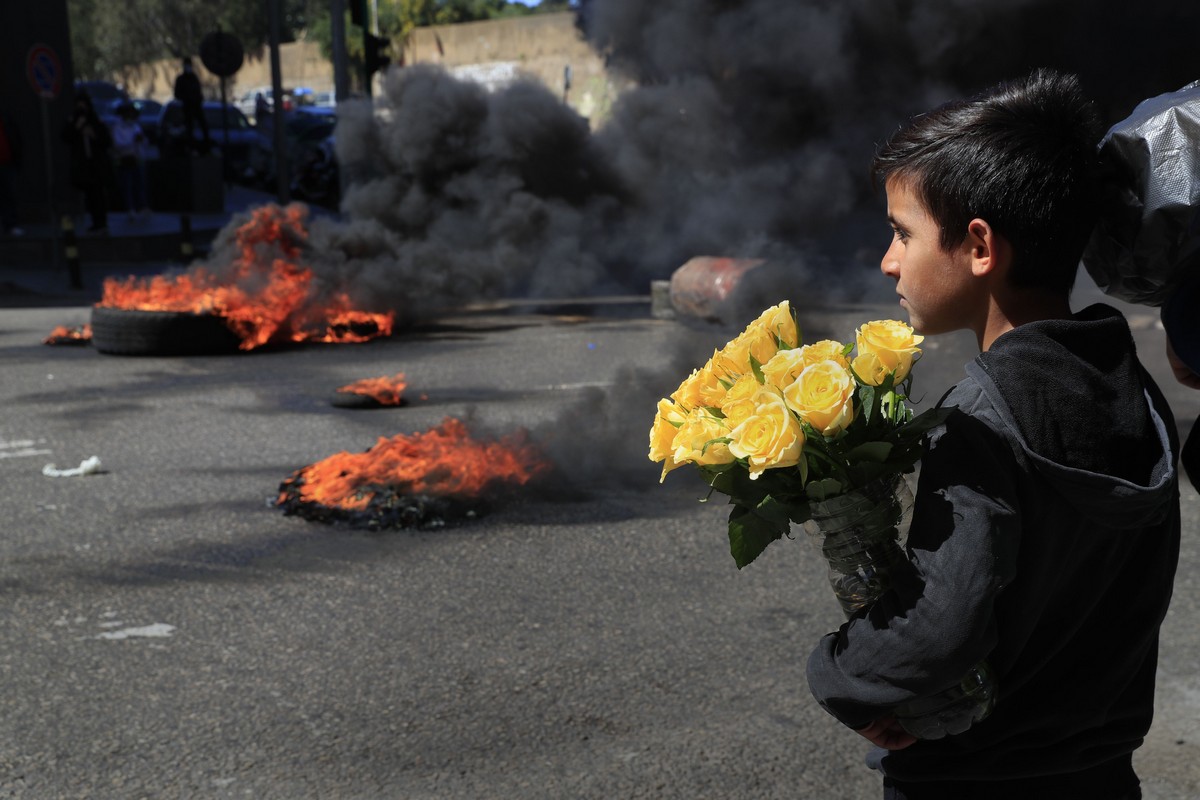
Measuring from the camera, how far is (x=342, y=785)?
318 centimetres

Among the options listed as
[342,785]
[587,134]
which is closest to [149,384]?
[342,785]

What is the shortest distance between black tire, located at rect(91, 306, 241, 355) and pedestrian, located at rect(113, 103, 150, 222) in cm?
1070

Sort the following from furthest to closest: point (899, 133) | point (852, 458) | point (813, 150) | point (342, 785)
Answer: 1. point (813, 150)
2. point (342, 785)
3. point (899, 133)
4. point (852, 458)

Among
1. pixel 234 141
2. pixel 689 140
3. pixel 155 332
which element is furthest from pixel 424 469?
pixel 234 141

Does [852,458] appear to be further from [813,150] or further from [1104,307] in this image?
[813,150]

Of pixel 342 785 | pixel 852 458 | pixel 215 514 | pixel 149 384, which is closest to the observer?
pixel 852 458

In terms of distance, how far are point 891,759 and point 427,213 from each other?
12.1 metres

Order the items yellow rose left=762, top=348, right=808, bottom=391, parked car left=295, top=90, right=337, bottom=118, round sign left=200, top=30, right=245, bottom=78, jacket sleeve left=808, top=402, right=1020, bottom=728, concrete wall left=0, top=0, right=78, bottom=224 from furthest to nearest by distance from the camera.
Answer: parked car left=295, top=90, right=337, bottom=118, round sign left=200, top=30, right=245, bottom=78, concrete wall left=0, top=0, right=78, bottom=224, yellow rose left=762, top=348, right=808, bottom=391, jacket sleeve left=808, top=402, right=1020, bottom=728

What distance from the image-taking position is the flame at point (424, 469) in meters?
Answer: 5.48

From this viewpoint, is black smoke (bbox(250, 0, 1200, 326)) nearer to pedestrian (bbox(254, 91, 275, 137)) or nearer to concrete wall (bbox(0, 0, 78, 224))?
concrete wall (bbox(0, 0, 78, 224))

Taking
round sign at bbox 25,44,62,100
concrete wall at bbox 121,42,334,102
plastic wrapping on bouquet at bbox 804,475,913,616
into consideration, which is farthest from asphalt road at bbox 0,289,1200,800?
concrete wall at bbox 121,42,334,102

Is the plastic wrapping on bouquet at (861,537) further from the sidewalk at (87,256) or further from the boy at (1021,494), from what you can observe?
the sidewalk at (87,256)

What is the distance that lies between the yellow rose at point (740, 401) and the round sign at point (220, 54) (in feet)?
65.6

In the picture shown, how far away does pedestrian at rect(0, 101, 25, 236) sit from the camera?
16875 mm
